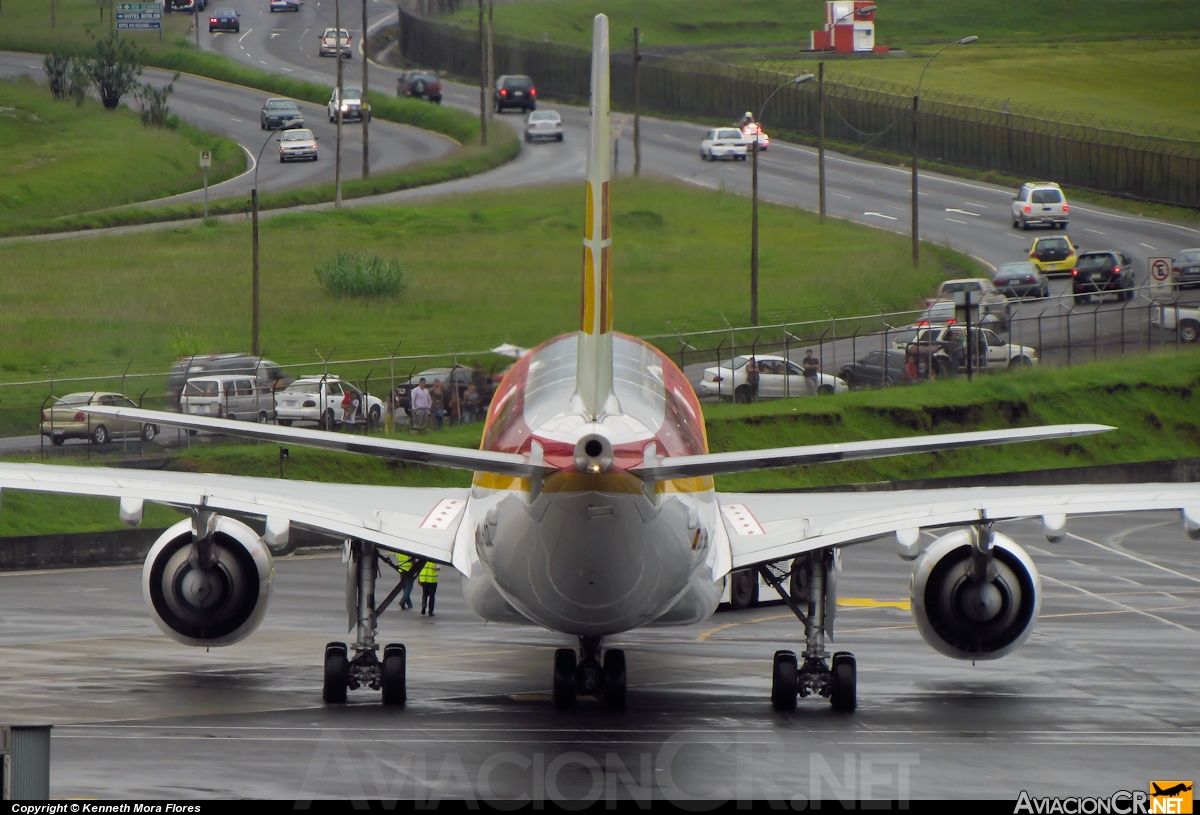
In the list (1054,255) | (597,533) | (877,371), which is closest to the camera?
(597,533)

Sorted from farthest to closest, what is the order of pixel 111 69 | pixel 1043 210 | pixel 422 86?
pixel 422 86 → pixel 111 69 → pixel 1043 210

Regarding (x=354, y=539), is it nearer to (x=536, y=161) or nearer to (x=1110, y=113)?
(x=536, y=161)

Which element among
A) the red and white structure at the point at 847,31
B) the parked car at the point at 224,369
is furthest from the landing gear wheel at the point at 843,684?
the red and white structure at the point at 847,31

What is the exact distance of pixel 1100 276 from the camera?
75.5m

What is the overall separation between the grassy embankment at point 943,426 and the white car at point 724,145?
128 feet

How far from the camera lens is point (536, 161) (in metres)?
88.1

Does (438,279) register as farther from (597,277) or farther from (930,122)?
(930,122)

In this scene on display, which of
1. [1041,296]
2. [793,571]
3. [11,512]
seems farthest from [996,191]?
[793,571]

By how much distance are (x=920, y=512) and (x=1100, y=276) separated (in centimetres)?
5739

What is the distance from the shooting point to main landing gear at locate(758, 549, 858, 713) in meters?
22.7

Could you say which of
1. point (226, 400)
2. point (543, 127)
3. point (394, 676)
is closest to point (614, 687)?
point (394, 676)

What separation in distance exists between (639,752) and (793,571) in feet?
20.0

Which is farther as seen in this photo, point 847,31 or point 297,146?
point 847,31

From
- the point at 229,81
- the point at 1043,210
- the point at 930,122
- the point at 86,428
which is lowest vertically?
the point at 86,428
